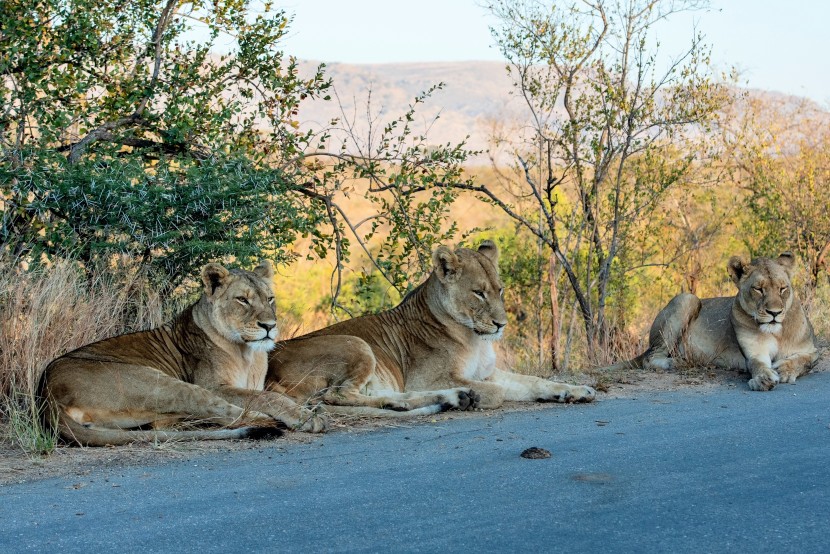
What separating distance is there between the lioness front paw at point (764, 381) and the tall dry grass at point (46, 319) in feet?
16.9

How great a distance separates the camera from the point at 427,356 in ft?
27.6

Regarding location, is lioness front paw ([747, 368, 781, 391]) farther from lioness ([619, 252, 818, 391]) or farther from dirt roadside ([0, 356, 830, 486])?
dirt roadside ([0, 356, 830, 486])

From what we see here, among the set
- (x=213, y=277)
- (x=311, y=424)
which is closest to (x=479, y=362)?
(x=311, y=424)

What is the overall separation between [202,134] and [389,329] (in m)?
4.32

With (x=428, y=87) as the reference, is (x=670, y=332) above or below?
below

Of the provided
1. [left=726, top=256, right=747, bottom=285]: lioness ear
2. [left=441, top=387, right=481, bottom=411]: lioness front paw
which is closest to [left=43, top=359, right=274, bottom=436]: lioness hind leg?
[left=441, top=387, right=481, bottom=411]: lioness front paw

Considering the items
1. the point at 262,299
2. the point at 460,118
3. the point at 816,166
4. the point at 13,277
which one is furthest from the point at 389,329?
the point at 460,118

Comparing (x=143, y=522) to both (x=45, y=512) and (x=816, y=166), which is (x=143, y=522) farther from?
(x=816, y=166)

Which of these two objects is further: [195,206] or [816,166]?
[816,166]

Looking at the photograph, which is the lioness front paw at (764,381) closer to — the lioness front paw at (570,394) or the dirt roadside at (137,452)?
the dirt roadside at (137,452)

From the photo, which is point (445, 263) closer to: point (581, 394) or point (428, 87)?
point (581, 394)

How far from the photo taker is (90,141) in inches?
443

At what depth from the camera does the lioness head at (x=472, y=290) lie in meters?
8.29

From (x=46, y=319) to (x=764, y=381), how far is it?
566 cm
